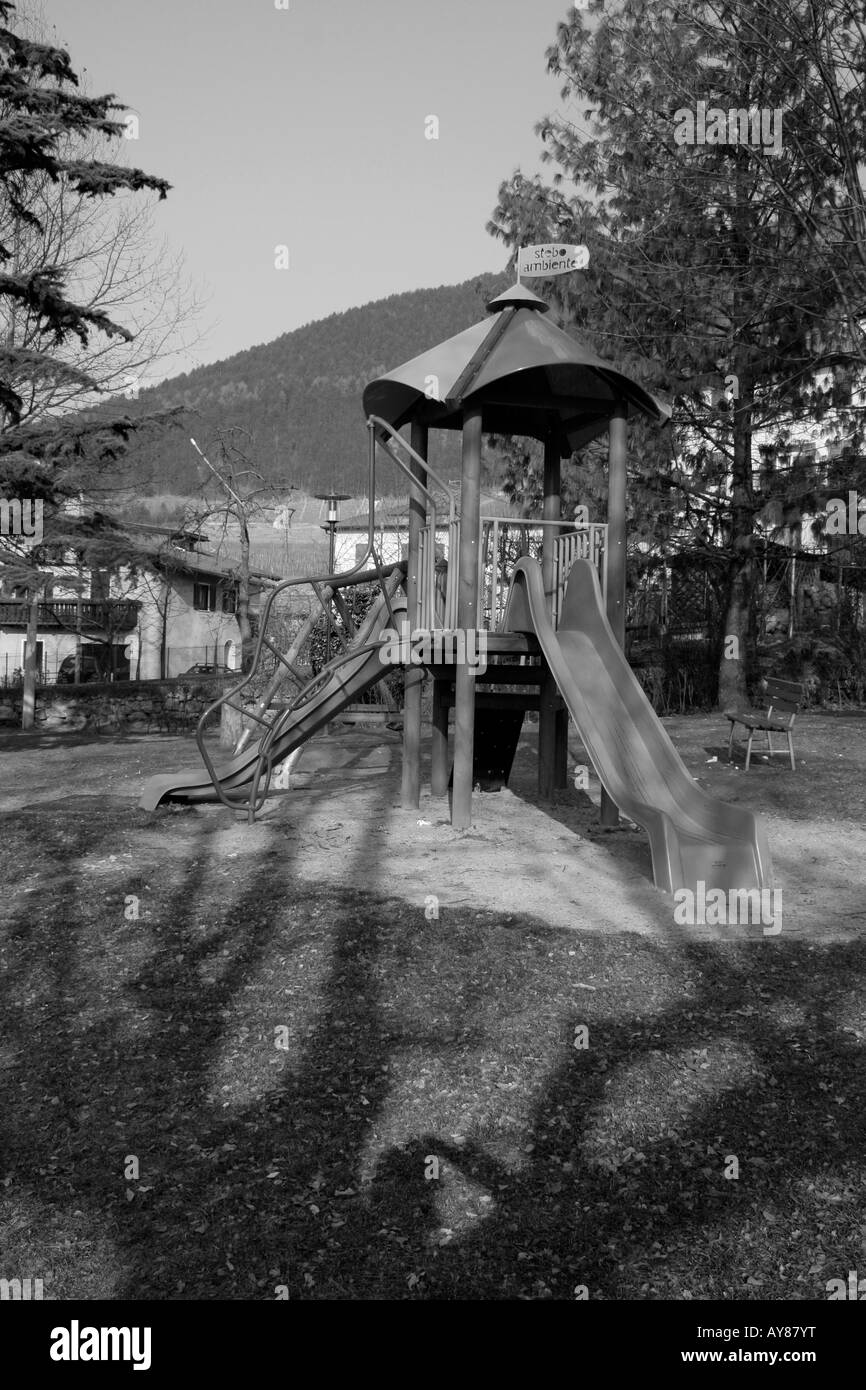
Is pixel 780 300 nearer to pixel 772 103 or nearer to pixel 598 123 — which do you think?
pixel 772 103

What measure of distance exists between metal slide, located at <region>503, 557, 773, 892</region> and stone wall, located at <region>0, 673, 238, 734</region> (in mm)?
12541

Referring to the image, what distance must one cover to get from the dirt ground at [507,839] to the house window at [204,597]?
28.9 meters

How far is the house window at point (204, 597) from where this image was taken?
137 feet

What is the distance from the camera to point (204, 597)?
42688 millimetres

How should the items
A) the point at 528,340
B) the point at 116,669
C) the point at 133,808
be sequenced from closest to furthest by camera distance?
the point at 528,340
the point at 133,808
the point at 116,669

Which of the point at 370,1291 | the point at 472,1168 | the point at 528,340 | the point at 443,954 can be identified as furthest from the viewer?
the point at 528,340

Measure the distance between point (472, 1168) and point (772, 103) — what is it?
14071 millimetres

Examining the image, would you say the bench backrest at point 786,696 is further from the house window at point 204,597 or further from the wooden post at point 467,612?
the house window at point 204,597

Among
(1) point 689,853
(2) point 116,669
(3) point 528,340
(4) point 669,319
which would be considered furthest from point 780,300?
(2) point 116,669

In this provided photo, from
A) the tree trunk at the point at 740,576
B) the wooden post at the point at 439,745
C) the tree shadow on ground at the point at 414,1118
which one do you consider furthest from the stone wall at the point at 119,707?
the tree shadow on ground at the point at 414,1118

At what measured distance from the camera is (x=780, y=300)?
14664 mm

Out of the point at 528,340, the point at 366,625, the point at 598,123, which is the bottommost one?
the point at 366,625

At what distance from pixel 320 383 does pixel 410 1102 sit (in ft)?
382

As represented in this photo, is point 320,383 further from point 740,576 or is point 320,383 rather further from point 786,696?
point 786,696
